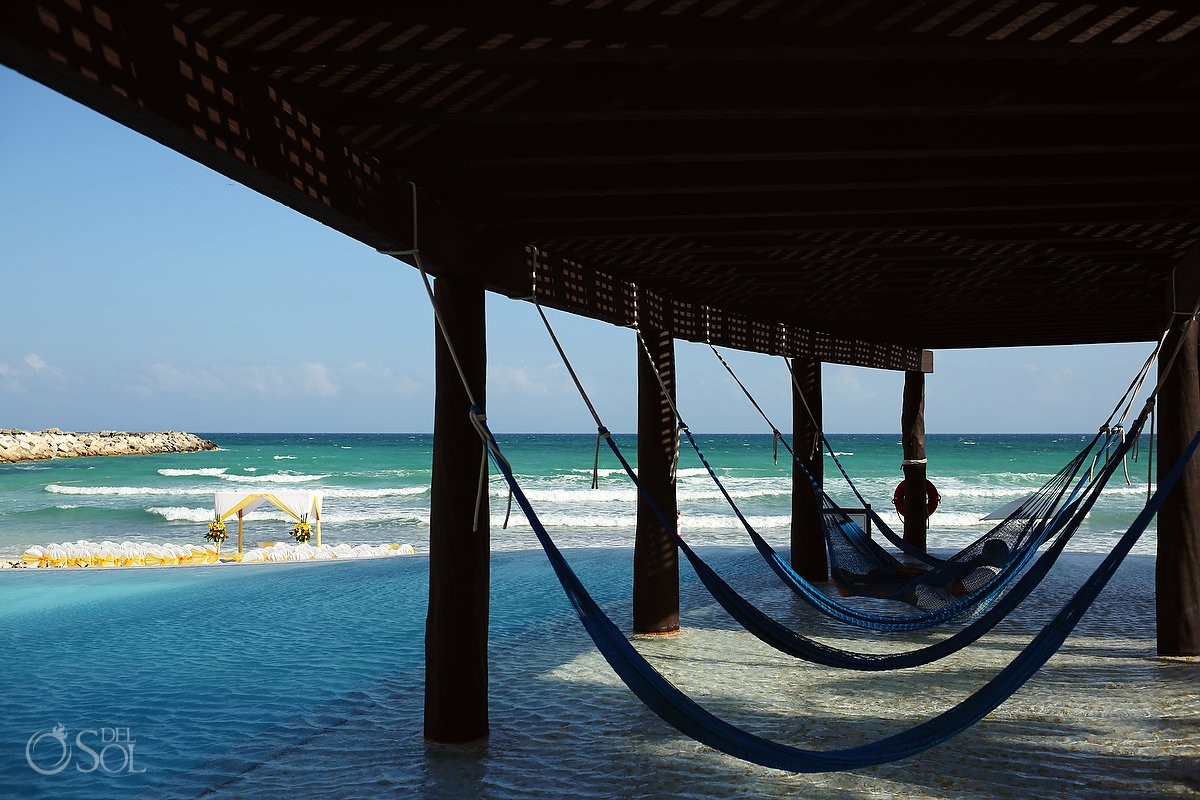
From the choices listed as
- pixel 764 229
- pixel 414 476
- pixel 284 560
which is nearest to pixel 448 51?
pixel 764 229

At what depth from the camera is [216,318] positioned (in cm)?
3772

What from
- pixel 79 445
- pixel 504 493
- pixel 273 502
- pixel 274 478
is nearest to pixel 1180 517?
pixel 273 502

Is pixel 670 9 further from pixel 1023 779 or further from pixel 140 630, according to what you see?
pixel 140 630

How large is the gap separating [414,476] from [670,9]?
28903mm

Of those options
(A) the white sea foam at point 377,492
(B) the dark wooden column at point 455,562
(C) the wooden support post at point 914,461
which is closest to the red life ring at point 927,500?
(C) the wooden support post at point 914,461

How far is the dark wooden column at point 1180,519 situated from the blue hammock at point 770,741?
82.5 inches

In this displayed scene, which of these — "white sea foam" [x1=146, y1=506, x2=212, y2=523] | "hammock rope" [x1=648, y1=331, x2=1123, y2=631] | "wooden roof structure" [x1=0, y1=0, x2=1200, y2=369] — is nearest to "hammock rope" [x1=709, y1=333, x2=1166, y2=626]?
"hammock rope" [x1=648, y1=331, x2=1123, y2=631]

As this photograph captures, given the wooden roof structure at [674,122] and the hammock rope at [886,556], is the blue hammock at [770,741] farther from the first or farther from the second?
the hammock rope at [886,556]

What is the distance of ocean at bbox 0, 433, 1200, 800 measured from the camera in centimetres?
352

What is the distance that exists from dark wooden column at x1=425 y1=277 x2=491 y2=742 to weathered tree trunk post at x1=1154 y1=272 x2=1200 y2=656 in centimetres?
336

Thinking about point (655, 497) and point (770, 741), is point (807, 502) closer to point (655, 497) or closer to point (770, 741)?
point (655, 497)

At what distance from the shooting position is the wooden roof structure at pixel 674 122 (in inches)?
86.8

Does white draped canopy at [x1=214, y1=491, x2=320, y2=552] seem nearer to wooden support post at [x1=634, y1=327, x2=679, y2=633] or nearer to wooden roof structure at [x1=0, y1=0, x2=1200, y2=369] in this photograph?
wooden support post at [x1=634, y1=327, x2=679, y2=633]
